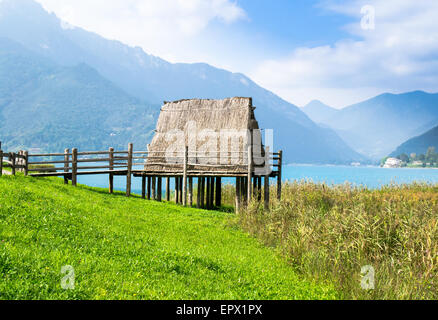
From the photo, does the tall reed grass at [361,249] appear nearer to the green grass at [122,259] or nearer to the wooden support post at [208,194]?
the green grass at [122,259]

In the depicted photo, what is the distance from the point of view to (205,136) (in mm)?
21688

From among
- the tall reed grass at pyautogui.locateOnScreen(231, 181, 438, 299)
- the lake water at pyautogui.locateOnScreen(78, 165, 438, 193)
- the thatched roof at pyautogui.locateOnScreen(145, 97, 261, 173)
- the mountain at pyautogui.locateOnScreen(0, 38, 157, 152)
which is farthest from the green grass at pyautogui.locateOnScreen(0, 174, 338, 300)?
the mountain at pyautogui.locateOnScreen(0, 38, 157, 152)

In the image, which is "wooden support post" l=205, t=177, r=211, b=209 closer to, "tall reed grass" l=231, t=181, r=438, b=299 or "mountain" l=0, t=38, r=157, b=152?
"tall reed grass" l=231, t=181, r=438, b=299

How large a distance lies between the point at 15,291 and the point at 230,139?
1608 cm

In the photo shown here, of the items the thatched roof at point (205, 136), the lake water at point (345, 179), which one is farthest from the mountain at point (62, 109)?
the thatched roof at point (205, 136)

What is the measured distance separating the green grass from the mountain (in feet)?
407

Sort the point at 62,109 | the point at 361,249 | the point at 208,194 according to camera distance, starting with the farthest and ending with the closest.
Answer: the point at 62,109, the point at 208,194, the point at 361,249

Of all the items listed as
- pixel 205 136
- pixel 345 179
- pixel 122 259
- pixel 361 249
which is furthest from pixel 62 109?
pixel 361 249

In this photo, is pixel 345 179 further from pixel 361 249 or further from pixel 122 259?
pixel 122 259

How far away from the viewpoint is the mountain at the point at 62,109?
142 metres

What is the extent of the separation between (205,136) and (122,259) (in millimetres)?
14503

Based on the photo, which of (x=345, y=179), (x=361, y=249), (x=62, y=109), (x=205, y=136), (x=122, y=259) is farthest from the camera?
(x=62, y=109)
